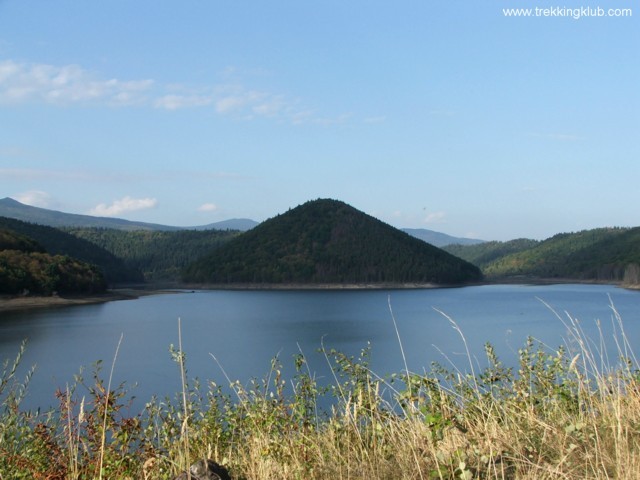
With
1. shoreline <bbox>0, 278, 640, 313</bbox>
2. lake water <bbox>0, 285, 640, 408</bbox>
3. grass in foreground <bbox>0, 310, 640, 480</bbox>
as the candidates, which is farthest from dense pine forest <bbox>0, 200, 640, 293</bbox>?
grass in foreground <bbox>0, 310, 640, 480</bbox>

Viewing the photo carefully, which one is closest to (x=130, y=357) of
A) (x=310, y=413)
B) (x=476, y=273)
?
(x=310, y=413)

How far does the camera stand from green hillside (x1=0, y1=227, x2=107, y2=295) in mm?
57781

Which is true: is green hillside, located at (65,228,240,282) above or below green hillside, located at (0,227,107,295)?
above

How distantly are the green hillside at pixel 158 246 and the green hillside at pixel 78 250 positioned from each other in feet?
56.7

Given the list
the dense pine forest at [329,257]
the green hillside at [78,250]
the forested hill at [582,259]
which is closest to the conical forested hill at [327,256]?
the dense pine forest at [329,257]

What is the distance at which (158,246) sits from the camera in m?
162

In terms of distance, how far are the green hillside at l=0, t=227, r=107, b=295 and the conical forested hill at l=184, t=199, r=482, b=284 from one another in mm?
47616

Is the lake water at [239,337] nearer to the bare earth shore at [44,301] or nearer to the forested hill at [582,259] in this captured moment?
the bare earth shore at [44,301]

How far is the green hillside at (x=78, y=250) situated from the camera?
106m

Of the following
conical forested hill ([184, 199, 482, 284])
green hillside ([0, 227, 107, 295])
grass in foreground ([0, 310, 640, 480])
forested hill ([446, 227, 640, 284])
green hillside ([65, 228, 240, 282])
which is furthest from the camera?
green hillside ([65, 228, 240, 282])

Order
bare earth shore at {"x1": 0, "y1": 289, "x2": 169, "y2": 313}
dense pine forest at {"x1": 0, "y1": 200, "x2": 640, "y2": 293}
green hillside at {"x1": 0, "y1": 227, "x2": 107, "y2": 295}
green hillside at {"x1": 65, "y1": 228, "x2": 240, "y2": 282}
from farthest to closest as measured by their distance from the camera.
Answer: green hillside at {"x1": 65, "y1": 228, "x2": 240, "y2": 282}, dense pine forest at {"x1": 0, "y1": 200, "x2": 640, "y2": 293}, green hillside at {"x1": 0, "y1": 227, "x2": 107, "y2": 295}, bare earth shore at {"x1": 0, "y1": 289, "x2": 169, "y2": 313}

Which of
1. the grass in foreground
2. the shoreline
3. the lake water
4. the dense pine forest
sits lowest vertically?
the lake water

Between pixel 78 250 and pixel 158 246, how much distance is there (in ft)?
164

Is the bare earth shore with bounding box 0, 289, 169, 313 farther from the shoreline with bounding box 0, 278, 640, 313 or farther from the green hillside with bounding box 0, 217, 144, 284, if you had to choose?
the green hillside with bounding box 0, 217, 144, 284
